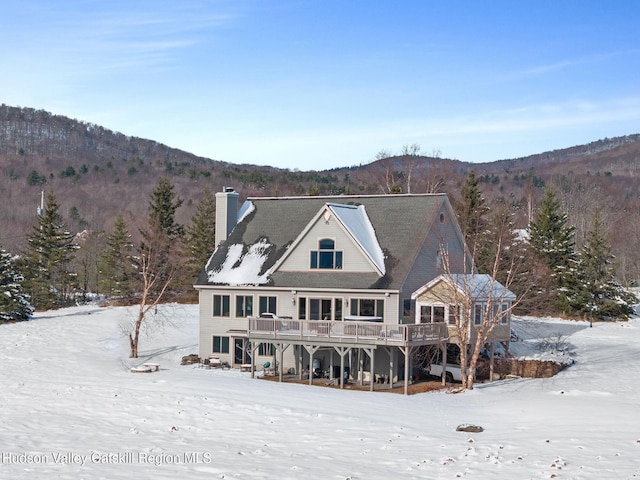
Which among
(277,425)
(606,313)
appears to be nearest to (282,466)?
(277,425)

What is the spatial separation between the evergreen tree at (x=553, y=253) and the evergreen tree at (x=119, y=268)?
30946 millimetres

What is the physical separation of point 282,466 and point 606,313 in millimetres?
39835

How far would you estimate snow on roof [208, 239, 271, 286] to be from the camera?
3862 cm

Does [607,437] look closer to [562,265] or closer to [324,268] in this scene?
[324,268]

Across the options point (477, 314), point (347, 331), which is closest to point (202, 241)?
point (347, 331)

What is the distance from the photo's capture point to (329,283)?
36.4m

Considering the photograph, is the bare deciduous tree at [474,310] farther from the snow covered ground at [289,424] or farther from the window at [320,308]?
the window at [320,308]

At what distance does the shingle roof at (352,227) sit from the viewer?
36.2 meters

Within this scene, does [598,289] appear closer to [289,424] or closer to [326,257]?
[326,257]

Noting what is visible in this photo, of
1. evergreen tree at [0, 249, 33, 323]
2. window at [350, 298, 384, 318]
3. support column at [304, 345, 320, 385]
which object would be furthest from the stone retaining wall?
evergreen tree at [0, 249, 33, 323]

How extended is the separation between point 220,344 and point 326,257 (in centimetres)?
724

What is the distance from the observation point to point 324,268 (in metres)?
37.3

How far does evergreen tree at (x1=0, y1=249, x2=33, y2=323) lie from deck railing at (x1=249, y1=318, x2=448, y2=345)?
65.7ft

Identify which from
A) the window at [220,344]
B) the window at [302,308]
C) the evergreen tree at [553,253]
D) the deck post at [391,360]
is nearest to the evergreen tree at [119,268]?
the window at [220,344]
